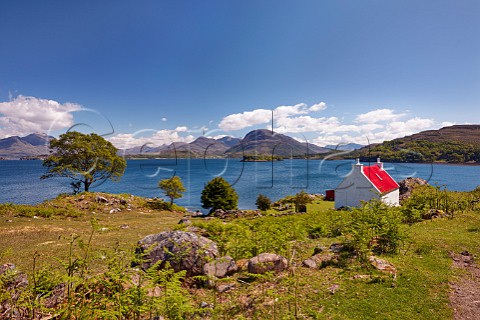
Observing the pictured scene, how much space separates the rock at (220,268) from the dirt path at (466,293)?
212 inches

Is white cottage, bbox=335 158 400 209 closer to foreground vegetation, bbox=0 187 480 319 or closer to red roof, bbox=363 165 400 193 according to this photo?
red roof, bbox=363 165 400 193

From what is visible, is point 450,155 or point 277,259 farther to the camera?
point 450,155

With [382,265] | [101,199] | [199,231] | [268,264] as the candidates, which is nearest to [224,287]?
[268,264]

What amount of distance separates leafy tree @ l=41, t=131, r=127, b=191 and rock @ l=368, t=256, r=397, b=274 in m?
39.7

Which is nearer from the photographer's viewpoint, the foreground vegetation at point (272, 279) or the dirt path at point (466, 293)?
the foreground vegetation at point (272, 279)

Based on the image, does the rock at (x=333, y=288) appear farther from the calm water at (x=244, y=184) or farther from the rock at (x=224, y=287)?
the calm water at (x=244, y=184)

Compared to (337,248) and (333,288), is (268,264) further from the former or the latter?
A: (337,248)

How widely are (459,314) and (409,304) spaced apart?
884mm

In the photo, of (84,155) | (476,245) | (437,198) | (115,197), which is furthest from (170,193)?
(476,245)

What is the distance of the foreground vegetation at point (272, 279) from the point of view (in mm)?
3986

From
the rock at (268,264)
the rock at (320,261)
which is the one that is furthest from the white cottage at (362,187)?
the rock at (268,264)

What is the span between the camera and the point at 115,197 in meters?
31.8

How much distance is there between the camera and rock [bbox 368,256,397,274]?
22.7 ft

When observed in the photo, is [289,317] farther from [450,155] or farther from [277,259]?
[450,155]
